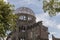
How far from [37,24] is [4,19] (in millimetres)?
21792

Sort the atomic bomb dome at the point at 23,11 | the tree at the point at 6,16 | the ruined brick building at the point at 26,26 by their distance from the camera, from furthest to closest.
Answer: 1. the atomic bomb dome at the point at 23,11
2. the ruined brick building at the point at 26,26
3. the tree at the point at 6,16

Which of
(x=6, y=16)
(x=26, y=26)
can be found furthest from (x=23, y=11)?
(x=6, y=16)

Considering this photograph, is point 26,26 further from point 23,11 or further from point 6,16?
point 6,16

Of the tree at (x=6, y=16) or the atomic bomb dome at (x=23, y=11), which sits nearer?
the tree at (x=6, y=16)

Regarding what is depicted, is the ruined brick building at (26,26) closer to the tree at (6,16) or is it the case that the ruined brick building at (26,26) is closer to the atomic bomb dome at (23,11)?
the atomic bomb dome at (23,11)

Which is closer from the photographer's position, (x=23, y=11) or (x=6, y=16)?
(x=6, y=16)

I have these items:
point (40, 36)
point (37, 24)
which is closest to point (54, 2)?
point (37, 24)

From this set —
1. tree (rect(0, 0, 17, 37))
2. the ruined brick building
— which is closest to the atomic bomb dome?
the ruined brick building

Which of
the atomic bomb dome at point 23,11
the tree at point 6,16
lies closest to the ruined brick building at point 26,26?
the atomic bomb dome at point 23,11

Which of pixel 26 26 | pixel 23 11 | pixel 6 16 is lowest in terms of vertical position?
Result: pixel 26 26

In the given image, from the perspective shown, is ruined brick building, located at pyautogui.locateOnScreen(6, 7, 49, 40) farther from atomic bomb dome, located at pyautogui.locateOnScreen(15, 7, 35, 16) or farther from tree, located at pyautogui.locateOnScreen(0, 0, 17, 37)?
tree, located at pyautogui.locateOnScreen(0, 0, 17, 37)

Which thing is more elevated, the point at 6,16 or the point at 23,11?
the point at 23,11

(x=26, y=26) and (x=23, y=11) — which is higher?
(x=23, y=11)

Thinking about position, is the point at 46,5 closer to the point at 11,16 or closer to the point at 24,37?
the point at 11,16
